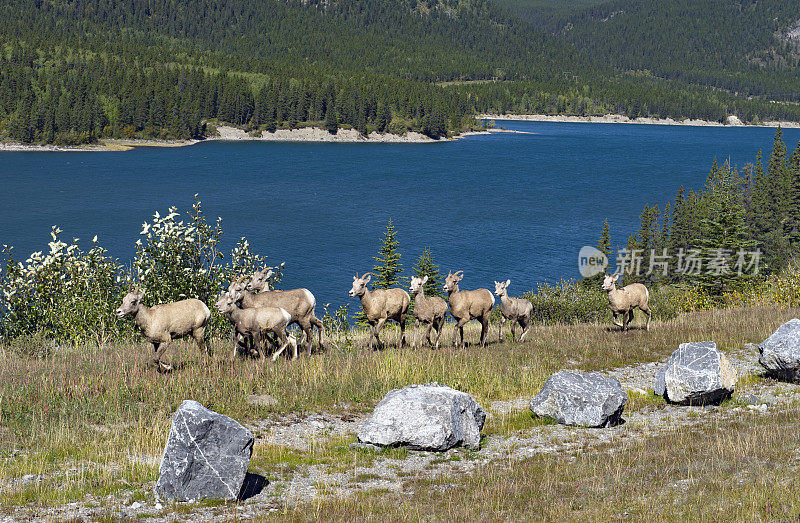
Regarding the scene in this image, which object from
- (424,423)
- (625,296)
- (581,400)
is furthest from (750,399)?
(625,296)

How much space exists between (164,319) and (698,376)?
44.3 feet

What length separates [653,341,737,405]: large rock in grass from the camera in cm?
1895

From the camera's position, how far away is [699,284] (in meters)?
58.3

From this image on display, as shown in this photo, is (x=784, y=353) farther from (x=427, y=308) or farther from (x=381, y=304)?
(x=381, y=304)

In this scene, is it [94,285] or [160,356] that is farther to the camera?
[94,285]

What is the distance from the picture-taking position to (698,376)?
1897 centimetres

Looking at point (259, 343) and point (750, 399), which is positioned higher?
point (259, 343)

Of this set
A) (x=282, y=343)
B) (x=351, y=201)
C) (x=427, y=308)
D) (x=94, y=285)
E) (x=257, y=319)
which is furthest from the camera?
(x=351, y=201)

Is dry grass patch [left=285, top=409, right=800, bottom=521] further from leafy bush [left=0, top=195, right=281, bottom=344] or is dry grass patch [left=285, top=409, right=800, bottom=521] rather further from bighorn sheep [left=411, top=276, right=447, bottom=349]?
leafy bush [left=0, top=195, right=281, bottom=344]

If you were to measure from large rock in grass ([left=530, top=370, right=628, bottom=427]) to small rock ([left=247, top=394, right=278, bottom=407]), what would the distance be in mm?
6085

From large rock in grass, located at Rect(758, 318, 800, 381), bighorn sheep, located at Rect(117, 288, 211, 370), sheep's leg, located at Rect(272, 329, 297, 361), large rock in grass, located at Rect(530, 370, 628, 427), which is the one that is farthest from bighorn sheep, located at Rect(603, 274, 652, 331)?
bighorn sheep, located at Rect(117, 288, 211, 370)

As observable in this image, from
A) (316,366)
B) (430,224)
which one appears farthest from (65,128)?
(316,366)

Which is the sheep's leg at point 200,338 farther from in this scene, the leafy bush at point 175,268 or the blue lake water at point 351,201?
the blue lake water at point 351,201

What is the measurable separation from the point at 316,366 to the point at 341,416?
282 cm
